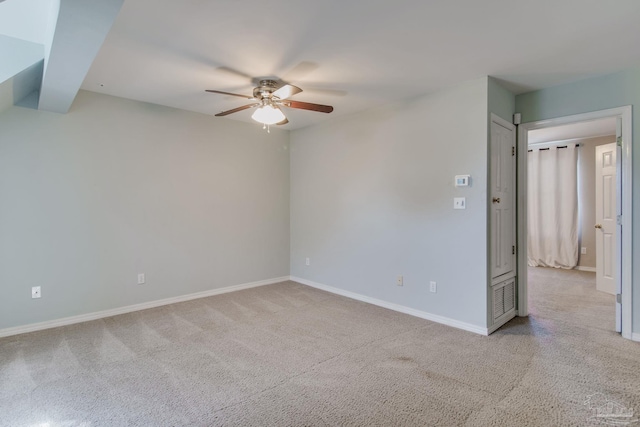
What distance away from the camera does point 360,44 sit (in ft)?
7.97

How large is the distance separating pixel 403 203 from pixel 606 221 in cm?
312

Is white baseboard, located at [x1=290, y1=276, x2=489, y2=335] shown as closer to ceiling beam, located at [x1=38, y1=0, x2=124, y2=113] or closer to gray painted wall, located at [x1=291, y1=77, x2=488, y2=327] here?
gray painted wall, located at [x1=291, y1=77, x2=488, y2=327]

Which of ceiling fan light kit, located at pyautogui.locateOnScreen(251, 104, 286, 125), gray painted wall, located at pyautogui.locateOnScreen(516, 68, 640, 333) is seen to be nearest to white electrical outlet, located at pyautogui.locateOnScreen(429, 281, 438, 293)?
gray painted wall, located at pyautogui.locateOnScreen(516, 68, 640, 333)

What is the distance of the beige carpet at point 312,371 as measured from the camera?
76.4 inches

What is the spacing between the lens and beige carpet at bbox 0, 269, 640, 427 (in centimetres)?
194

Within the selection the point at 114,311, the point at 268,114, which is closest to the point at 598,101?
the point at 268,114

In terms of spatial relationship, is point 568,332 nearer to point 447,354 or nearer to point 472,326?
point 472,326

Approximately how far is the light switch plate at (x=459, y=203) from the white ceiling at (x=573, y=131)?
8.18ft

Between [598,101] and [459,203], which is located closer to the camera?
[598,101]

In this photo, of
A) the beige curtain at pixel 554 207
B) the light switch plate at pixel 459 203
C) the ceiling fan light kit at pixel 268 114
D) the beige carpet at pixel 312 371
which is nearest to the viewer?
the beige carpet at pixel 312 371

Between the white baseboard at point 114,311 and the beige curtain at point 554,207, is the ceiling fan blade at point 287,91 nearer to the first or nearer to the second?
the white baseboard at point 114,311

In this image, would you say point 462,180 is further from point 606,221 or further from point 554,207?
point 554,207

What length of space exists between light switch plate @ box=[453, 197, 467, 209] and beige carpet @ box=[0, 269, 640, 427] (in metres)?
1.25

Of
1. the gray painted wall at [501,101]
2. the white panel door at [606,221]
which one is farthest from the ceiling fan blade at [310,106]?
the white panel door at [606,221]
